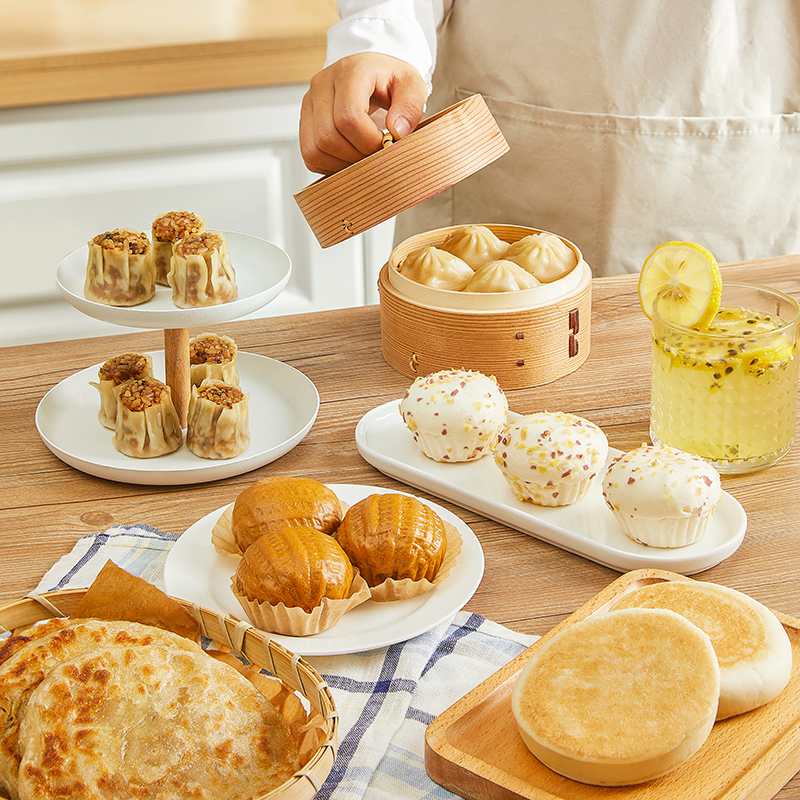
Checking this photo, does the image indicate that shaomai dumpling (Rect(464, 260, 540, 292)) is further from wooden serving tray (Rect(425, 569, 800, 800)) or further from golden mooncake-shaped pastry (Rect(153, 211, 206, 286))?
wooden serving tray (Rect(425, 569, 800, 800))

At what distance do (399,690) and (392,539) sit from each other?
0.42 feet

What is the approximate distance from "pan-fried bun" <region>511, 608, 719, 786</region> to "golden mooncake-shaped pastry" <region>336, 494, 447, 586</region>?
16 centimetres

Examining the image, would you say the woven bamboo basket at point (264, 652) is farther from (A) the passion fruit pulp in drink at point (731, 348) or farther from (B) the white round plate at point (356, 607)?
(A) the passion fruit pulp in drink at point (731, 348)

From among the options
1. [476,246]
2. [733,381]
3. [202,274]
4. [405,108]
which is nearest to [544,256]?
[476,246]

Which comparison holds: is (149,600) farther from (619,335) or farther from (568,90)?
(568,90)

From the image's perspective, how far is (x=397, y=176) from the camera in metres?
1.11

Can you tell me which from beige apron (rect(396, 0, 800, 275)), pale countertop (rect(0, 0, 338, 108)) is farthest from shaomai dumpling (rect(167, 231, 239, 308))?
pale countertop (rect(0, 0, 338, 108))

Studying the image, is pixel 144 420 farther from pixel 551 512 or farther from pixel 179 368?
pixel 551 512

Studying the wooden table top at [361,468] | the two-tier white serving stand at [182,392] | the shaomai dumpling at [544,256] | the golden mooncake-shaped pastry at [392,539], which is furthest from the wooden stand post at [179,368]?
the shaomai dumpling at [544,256]

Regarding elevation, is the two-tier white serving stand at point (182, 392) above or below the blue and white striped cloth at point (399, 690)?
above

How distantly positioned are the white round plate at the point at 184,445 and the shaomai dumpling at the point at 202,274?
0.17 metres

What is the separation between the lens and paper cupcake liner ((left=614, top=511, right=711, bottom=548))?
86cm

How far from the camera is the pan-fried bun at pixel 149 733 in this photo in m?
0.55

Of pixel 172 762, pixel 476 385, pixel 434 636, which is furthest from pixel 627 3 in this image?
pixel 172 762
